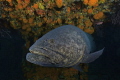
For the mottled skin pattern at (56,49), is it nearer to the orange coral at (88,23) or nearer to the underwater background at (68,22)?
the underwater background at (68,22)

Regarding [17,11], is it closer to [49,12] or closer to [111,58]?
[49,12]

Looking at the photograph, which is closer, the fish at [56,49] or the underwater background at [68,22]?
the fish at [56,49]

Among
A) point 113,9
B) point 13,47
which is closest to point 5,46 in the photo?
point 13,47

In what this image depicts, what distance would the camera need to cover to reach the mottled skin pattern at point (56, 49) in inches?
91.7

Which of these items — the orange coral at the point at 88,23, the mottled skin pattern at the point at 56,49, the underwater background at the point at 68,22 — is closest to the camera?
the mottled skin pattern at the point at 56,49

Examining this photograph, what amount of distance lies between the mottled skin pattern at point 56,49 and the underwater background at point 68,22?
6.62 feet

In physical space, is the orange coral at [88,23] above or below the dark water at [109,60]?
above

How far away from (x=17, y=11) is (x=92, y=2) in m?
2.84

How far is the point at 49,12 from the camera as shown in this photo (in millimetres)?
4723

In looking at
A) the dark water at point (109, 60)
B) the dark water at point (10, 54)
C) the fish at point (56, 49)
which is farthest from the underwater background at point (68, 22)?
the fish at point (56, 49)

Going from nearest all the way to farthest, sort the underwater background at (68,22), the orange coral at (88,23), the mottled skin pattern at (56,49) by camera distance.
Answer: the mottled skin pattern at (56,49)
the underwater background at (68,22)
the orange coral at (88,23)

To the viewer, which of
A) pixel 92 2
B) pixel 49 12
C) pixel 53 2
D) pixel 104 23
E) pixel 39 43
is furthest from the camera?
pixel 104 23

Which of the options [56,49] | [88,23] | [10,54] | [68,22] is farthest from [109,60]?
[10,54]

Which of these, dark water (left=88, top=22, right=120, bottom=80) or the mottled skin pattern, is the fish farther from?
dark water (left=88, top=22, right=120, bottom=80)
